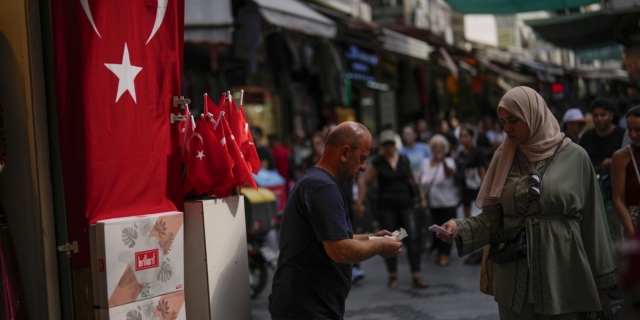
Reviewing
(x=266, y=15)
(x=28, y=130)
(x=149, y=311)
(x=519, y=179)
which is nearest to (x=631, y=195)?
(x=519, y=179)

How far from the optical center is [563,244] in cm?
408

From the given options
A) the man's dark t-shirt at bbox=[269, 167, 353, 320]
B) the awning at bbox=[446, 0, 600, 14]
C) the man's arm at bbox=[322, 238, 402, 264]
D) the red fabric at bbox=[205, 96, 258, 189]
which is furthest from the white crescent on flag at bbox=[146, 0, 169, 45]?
the awning at bbox=[446, 0, 600, 14]

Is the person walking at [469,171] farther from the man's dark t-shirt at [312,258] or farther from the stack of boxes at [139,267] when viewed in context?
the man's dark t-shirt at [312,258]

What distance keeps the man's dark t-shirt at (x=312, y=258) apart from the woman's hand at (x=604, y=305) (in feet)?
4.79

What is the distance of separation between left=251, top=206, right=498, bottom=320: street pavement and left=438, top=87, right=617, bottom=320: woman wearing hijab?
10.3 ft

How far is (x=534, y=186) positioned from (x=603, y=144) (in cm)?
462

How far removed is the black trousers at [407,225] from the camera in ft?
30.5

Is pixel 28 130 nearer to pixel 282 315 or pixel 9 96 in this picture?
pixel 9 96

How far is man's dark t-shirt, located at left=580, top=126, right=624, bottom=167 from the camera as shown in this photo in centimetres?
820

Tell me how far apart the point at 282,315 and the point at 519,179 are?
61.6 inches

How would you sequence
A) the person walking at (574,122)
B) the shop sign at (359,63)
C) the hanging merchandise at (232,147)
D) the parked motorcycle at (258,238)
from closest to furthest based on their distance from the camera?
the hanging merchandise at (232,147)
the parked motorcycle at (258,238)
the person walking at (574,122)
the shop sign at (359,63)

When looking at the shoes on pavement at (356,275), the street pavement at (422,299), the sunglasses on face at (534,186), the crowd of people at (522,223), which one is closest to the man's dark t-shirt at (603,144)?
the street pavement at (422,299)

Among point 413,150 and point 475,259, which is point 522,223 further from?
point 413,150

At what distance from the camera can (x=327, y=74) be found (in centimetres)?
→ 1367
